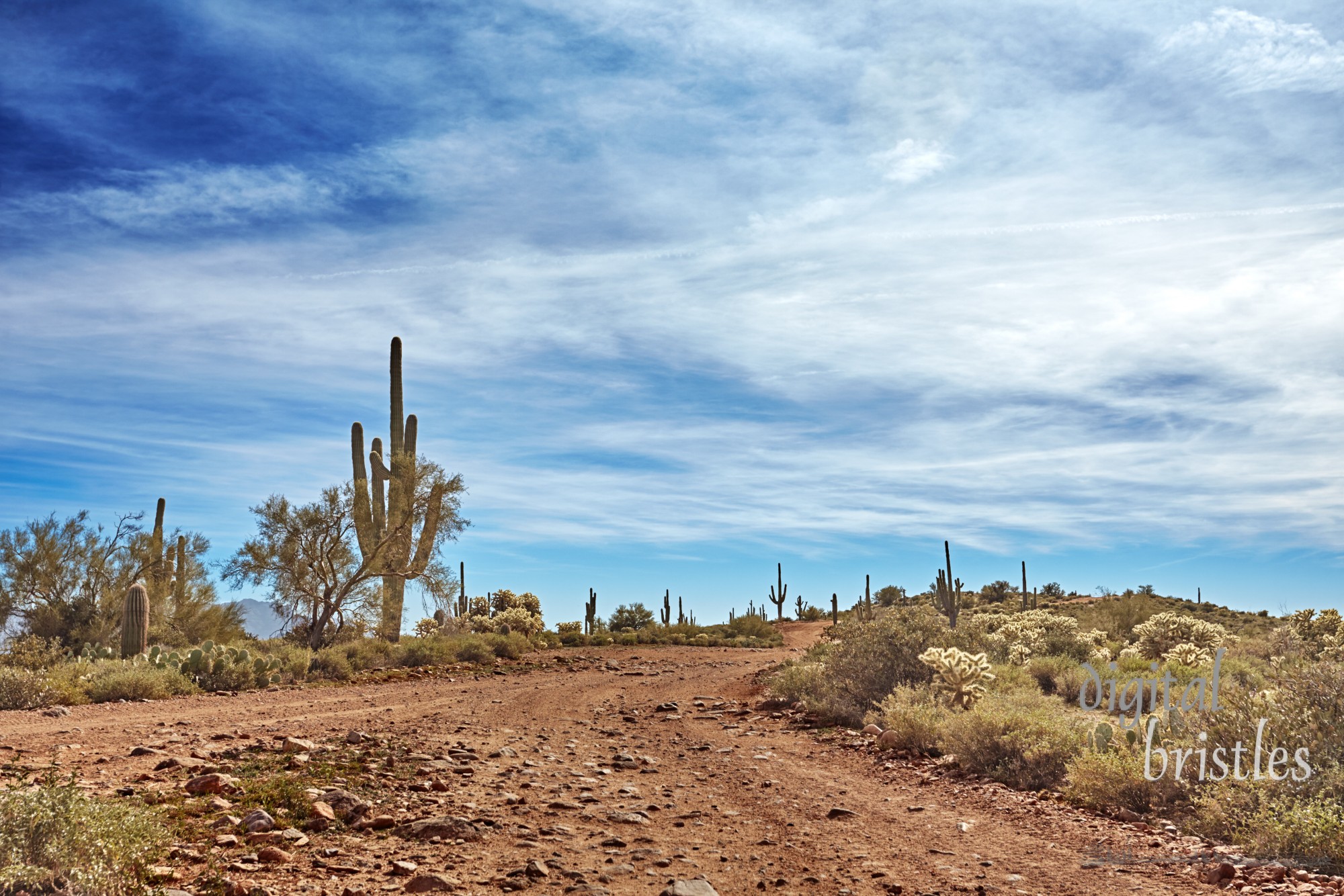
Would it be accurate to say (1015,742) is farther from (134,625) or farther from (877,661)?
(134,625)

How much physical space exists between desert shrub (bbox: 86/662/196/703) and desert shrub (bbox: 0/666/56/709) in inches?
33.7

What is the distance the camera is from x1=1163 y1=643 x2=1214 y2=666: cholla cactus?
60.4 ft

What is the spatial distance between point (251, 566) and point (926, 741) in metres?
24.0

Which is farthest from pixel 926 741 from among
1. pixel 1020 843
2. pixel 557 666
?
pixel 557 666

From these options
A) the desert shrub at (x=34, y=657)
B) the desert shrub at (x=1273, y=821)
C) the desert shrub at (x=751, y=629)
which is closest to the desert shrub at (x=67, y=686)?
the desert shrub at (x=34, y=657)

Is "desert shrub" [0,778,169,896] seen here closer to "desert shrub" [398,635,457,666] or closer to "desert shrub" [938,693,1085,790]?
"desert shrub" [938,693,1085,790]

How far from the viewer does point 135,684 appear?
16016mm

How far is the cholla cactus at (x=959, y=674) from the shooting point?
1320 cm

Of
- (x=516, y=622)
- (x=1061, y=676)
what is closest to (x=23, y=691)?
(x=1061, y=676)

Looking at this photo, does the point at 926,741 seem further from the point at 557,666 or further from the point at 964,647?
the point at 557,666

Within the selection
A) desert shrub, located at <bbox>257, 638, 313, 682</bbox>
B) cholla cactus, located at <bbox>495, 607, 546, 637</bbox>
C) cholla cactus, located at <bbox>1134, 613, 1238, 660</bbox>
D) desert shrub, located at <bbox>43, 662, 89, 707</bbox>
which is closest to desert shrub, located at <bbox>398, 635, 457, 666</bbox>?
desert shrub, located at <bbox>257, 638, 313, 682</bbox>

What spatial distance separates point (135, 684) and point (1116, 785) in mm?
15912

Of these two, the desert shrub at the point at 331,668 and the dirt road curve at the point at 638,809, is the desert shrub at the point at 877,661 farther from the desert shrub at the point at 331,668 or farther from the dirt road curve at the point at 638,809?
the desert shrub at the point at 331,668

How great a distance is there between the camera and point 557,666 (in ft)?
80.2
